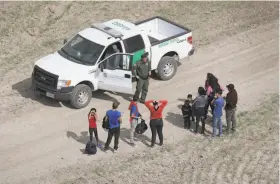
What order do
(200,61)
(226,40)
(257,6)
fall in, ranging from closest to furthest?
(200,61)
(226,40)
(257,6)

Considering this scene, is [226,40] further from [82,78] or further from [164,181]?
[164,181]

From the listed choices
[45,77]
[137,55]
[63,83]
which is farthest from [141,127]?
[45,77]

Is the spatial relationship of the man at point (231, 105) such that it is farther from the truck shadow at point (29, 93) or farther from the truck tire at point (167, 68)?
the truck shadow at point (29, 93)

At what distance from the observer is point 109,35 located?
1900cm

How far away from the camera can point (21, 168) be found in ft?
51.5

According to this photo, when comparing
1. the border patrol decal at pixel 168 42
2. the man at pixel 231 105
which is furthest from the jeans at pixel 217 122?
the border patrol decal at pixel 168 42

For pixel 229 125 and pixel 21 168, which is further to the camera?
pixel 229 125

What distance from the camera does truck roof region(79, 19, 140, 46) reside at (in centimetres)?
1878

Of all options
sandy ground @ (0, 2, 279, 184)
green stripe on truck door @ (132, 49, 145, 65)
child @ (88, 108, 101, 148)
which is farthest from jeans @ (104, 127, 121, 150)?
green stripe on truck door @ (132, 49, 145, 65)

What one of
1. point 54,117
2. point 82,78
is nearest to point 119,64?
point 82,78

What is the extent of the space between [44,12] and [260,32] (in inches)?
347

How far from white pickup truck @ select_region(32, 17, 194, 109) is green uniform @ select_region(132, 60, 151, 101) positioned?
0.22 meters

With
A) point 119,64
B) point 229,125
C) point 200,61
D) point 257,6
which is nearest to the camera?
point 229,125

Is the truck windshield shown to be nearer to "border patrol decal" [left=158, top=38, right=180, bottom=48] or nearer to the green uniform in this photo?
the green uniform
